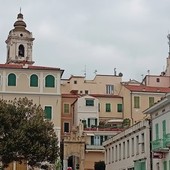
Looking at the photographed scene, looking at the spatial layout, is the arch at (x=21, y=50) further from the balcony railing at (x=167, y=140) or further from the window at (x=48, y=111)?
the balcony railing at (x=167, y=140)

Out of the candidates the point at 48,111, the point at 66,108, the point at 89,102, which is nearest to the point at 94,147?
the point at 48,111

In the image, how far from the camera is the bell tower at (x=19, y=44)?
10594 centimetres

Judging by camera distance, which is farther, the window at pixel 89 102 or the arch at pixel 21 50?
the arch at pixel 21 50

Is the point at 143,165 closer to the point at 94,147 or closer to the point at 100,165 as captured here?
the point at 100,165

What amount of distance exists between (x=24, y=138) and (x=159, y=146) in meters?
14.9

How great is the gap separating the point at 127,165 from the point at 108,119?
108ft

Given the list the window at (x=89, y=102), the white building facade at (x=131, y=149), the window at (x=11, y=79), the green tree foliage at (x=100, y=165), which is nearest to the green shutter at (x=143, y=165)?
the white building facade at (x=131, y=149)

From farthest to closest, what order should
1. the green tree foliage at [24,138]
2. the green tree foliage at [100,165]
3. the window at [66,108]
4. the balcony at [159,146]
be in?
the window at [66,108] → the green tree foliage at [100,165] → the green tree foliage at [24,138] → the balcony at [159,146]

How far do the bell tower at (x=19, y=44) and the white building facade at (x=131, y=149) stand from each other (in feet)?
158

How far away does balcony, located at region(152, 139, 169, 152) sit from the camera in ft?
132

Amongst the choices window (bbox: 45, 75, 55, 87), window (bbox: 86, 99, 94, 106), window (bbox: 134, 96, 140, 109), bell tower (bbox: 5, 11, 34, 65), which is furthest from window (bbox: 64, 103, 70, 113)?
bell tower (bbox: 5, 11, 34, 65)

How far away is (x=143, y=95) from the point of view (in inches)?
3383

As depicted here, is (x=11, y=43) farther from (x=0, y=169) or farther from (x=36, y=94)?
(x=0, y=169)

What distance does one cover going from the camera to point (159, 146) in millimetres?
41000
